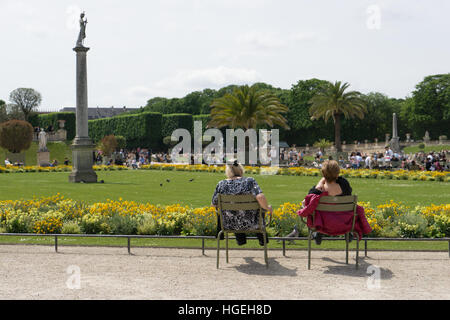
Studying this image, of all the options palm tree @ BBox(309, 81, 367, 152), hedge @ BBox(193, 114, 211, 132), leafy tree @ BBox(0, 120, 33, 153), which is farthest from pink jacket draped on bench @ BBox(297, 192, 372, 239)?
hedge @ BBox(193, 114, 211, 132)

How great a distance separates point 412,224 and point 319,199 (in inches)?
123

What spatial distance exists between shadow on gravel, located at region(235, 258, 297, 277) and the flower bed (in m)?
1.83

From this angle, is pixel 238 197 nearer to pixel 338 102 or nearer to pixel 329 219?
pixel 329 219

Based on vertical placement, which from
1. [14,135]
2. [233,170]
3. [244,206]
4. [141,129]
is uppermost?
[141,129]

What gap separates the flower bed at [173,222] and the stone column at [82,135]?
1306cm

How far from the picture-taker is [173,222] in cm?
826

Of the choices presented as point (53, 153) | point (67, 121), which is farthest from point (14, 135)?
point (67, 121)

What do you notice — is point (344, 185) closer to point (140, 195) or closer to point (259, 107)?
point (140, 195)

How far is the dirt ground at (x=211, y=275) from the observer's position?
4.77 metres

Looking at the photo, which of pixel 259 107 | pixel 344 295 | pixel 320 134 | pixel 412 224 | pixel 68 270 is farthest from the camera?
pixel 320 134

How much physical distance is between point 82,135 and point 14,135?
2895cm

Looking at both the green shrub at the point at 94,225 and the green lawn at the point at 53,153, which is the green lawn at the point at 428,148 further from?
the green shrub at the point at 94,225

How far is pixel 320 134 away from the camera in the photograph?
67312mm
